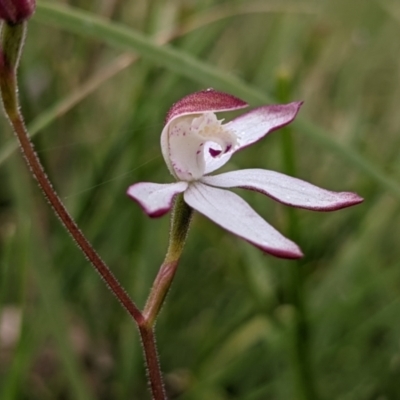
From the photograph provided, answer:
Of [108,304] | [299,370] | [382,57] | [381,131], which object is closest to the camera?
[299,370]

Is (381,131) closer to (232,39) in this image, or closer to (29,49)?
(232,39)

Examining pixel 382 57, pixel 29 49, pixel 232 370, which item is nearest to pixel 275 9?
pixel 29 49

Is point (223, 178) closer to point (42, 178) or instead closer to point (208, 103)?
point (208, 103)

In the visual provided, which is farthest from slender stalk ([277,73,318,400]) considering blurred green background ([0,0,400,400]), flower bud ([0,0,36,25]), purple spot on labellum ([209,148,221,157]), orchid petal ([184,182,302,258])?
flower bud ([0,0,36,25])

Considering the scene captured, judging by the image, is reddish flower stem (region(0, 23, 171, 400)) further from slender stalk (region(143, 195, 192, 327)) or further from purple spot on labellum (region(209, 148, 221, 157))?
purple spot on labellum (region(209, 148, 221, 157))

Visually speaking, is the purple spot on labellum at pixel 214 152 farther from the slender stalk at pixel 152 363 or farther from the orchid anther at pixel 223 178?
the slender stalk at pixel 152 363
